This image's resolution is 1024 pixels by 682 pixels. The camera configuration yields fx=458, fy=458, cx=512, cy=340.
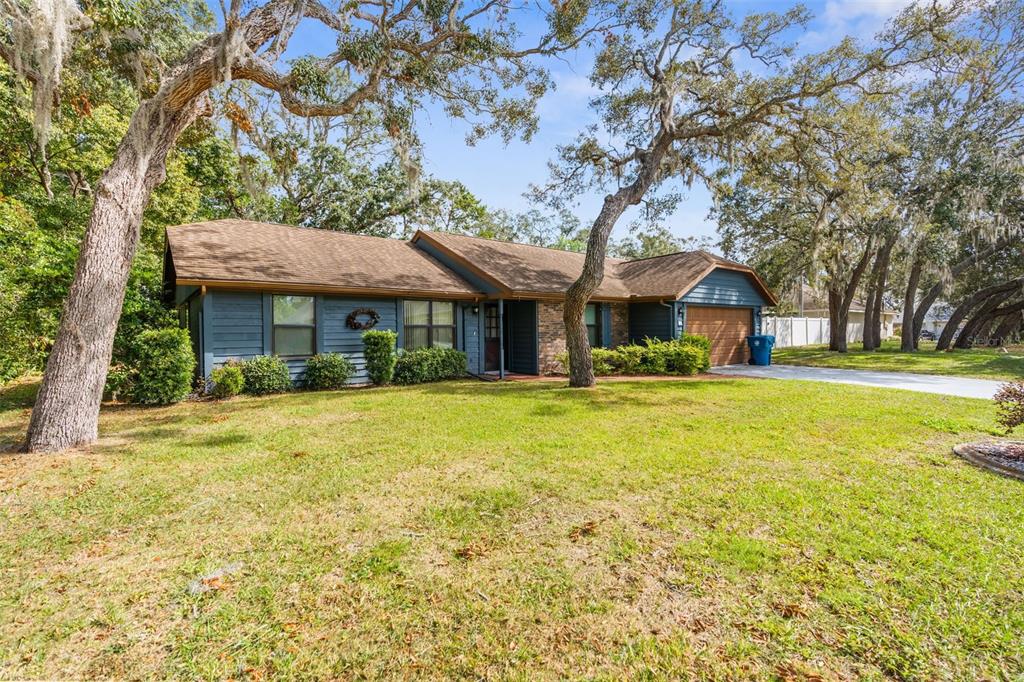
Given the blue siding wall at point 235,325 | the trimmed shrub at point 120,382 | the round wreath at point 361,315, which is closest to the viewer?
the trimmed shrub at point 120,382

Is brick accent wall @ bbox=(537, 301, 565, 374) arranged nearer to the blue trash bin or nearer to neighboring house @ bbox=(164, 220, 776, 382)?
neighboring house @ bbox=(164, 220, 776, 382)

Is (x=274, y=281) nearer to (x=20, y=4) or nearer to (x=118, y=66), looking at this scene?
(x=118, y=66)

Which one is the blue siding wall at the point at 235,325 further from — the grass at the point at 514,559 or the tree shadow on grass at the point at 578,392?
the grass at the point at 514,559

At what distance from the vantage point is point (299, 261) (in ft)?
36.3

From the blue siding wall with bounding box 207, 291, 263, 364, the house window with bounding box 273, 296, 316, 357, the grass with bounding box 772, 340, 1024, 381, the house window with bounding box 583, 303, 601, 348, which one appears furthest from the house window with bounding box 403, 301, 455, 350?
the grass with bounding box 772, 340, 1024, 381

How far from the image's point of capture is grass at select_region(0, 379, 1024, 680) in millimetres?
2146

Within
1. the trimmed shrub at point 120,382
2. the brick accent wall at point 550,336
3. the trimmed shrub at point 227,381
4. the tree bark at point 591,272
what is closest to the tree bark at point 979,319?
the brick accent wall at point 550,336

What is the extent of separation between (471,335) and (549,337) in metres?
2.28

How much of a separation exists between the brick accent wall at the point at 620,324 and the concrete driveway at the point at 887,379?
9.57 feet

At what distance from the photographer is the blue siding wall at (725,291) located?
14.9 m

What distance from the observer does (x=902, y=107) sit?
19.5 meters

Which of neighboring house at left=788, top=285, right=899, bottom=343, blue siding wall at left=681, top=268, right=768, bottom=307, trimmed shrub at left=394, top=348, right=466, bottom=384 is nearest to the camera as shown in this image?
trimmed shrub at left=394, top=348, right=466, bottom=384

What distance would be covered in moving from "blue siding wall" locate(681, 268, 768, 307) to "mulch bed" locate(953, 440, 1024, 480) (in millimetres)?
9401

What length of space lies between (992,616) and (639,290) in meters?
13.3
